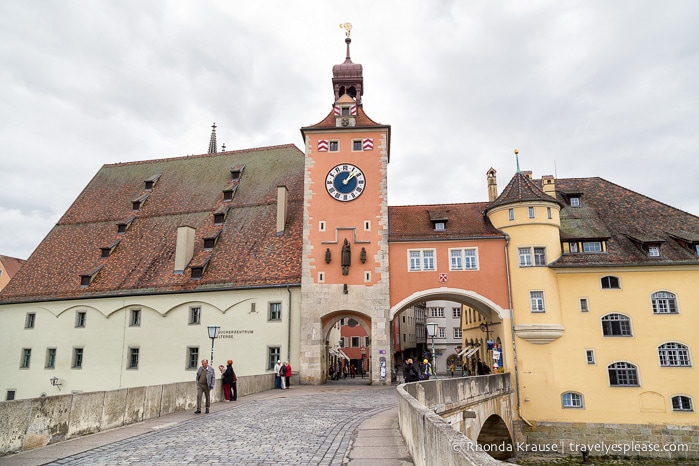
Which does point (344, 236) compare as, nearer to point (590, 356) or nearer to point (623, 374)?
point (590, 356)

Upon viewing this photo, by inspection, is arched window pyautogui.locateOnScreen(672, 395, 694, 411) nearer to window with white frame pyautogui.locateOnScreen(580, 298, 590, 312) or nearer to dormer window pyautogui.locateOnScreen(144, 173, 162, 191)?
window with white frame pyautogui.locateOnScreen(580, 298, 590, 312)

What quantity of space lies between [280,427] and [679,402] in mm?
24244

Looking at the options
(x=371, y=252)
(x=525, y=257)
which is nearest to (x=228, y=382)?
(x=371, y=252)

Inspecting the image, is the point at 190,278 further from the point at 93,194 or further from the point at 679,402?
the point at 679,402

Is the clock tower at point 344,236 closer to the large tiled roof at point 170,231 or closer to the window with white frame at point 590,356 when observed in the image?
the large tiled roof at point 170,231

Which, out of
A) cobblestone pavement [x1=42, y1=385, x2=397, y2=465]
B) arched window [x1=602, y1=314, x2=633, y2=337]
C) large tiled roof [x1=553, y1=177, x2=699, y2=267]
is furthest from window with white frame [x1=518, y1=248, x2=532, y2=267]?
cobblestone pavement [x1=42, y1=385, x2=397, y2=465]

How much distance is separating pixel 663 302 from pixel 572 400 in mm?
7270

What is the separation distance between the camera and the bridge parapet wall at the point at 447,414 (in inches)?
179

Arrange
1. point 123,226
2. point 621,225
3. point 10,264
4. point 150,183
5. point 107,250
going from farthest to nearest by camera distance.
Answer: point 10,264 < point 150,183 < point 123,226 < point 107,250 < point 621,225

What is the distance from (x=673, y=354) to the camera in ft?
89.4

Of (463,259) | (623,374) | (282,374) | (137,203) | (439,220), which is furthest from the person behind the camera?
(137,203)

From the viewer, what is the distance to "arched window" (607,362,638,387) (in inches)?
1075

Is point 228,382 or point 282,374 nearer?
point 228,382

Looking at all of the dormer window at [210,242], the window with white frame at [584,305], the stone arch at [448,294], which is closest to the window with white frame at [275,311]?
the stone arch at [448,294]
